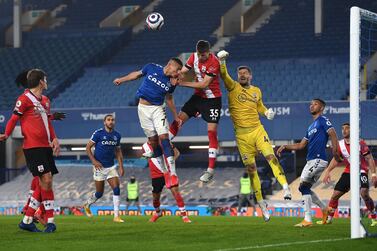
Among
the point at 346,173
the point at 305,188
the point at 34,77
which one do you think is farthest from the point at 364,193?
the point at 34,77

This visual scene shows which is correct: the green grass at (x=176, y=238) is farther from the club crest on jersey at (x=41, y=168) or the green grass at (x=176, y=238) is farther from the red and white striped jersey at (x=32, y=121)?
the red and white striped jersey at (x=32, y=121)

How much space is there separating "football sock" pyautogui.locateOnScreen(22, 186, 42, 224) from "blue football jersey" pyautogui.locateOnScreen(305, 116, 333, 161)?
16.1ft

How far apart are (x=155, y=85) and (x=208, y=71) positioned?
1.08 metres

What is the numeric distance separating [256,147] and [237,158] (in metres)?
21.1

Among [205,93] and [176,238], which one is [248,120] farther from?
[176,238]

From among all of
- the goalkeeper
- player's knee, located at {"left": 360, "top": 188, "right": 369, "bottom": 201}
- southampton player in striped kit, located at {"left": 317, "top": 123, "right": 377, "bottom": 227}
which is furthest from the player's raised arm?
player's knee, located at {"left": 360, "top": 188, "right": 369, "bottom": 201}

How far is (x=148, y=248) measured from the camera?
11.6 m

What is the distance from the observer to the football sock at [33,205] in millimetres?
14695

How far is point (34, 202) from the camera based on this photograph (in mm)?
14914

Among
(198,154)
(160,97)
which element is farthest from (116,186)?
(198,154)

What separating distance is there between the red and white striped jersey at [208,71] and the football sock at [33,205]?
3.42 m

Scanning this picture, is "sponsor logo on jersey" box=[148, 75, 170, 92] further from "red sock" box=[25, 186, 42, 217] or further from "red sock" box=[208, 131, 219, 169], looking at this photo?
"red sock" box=[25, 186, 42, 217]

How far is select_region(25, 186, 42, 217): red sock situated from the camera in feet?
48.3

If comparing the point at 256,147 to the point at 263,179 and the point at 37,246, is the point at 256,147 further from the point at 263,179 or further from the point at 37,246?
the point at 263,179
